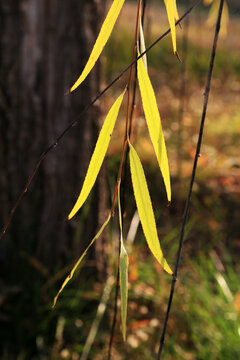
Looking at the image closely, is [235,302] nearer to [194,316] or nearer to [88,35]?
[194,316]

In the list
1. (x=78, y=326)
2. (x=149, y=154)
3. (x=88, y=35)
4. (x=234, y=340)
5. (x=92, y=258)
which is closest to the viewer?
(x=234, y=340)

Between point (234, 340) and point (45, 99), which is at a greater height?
point (45, 99)

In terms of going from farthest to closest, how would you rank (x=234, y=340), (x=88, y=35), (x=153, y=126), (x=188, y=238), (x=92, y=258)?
(x=188, y=238), (x=92, y=258), (x=88, y=35), (x=234, y=340), (x=153, y=126)

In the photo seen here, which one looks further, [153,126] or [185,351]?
[185,351]

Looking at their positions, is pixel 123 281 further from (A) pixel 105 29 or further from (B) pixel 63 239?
(B) pixel 63 239

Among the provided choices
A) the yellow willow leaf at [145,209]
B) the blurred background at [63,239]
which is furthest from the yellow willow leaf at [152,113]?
the blurred background at [63,239]

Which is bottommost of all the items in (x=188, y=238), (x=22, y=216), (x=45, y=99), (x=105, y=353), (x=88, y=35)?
(x=188, y=238)

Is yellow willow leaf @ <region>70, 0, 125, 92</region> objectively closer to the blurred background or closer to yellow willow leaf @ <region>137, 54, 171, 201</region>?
yellow willow leaf @ <region>137, 54, 171, 201</region>

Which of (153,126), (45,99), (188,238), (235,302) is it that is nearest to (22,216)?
(45,99)
